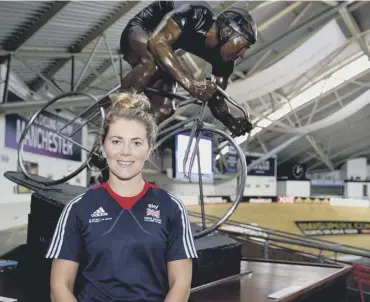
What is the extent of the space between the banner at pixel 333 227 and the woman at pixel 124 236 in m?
13.1

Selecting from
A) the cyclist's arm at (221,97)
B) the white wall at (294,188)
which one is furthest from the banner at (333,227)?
the cyclist's arm at (221,97)

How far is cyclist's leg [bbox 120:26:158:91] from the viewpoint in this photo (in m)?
2.82

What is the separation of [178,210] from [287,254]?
6508mm

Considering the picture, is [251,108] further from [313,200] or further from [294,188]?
[294,188]

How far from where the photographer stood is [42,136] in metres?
9.40

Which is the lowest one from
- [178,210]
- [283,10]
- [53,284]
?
[53,284]

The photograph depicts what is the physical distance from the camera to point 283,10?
9.70 m

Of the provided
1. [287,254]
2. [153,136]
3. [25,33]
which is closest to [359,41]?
[287,254]

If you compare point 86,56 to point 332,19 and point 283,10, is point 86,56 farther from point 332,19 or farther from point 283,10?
point 332,19

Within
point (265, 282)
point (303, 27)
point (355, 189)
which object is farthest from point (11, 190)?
point (355, 189)

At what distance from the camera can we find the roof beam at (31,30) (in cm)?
613

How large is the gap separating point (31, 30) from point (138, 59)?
4.44 metres

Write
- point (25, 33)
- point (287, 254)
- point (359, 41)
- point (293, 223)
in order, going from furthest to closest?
point (293, 223)
point (359, 41)
point (287, 254)
point (25, 33)

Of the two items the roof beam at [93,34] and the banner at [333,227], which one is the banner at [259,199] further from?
the roof beam at [93,34]
